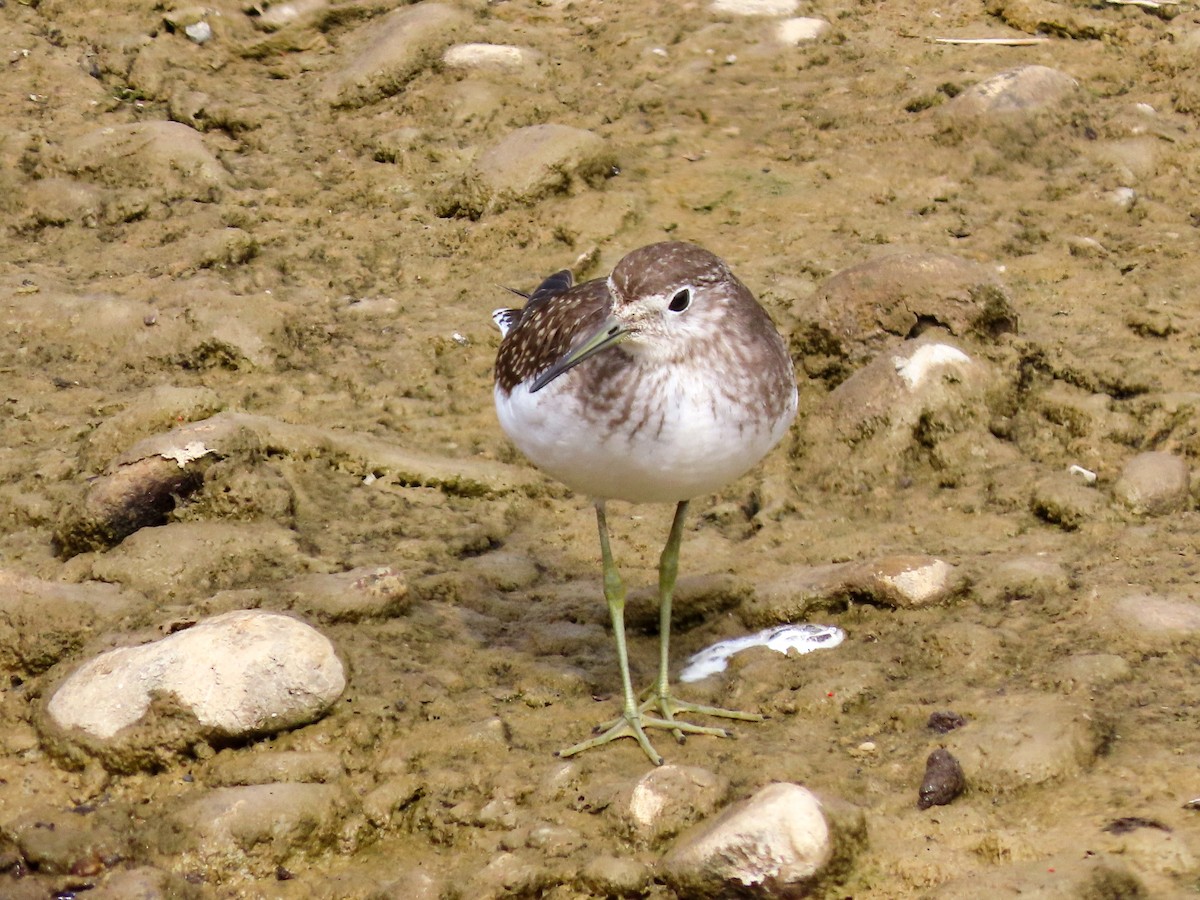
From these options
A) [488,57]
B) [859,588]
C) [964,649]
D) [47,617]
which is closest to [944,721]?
[964,649]

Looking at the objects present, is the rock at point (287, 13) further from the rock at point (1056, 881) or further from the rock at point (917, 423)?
the rock at point (1056, 881)

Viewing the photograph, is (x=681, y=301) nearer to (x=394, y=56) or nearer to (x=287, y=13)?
(x=394, y=56)

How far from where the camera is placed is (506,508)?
580cm

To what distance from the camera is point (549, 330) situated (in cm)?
474

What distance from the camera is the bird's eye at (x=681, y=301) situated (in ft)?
13.9

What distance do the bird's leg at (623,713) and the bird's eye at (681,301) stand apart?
753mm

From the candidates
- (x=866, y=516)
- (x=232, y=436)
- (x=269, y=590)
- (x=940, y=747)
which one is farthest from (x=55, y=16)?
(x=940, y=747)

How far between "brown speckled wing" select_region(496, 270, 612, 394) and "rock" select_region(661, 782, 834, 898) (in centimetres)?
156

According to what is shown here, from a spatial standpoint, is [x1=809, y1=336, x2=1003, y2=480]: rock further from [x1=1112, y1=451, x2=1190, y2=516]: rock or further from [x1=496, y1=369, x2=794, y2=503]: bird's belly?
[x1=496, y1=369, x2=794, y2=503]: bird's belly

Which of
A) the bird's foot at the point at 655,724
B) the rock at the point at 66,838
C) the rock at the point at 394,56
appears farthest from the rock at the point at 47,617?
the rock at the point at 394,56

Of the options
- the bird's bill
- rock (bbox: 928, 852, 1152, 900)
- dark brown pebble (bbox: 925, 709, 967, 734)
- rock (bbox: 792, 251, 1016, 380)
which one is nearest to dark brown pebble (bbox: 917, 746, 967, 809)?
dark brown pebble (bbox: 925, 709, 967, 734)

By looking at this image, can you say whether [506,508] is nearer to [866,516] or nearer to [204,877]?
[866,516]

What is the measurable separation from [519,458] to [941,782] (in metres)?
2.81

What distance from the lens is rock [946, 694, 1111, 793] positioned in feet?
12.4
